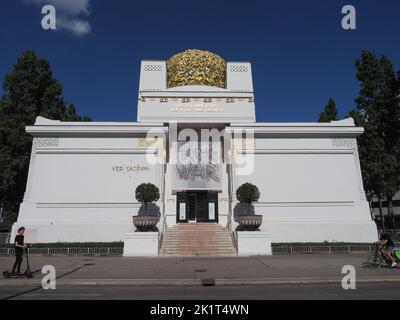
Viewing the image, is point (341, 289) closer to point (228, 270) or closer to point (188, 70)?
point (228, 270)

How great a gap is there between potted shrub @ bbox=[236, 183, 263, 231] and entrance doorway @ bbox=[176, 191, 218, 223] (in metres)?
3.08

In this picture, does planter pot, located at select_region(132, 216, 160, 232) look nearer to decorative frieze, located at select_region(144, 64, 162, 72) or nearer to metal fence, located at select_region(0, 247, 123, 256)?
metal fence, located at select_region(0, 247, 123, 256)

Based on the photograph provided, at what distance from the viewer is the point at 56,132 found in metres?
20.0

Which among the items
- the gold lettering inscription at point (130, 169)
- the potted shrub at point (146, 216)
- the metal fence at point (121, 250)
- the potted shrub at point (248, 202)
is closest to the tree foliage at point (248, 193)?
the potted shrub at point (248, 202)

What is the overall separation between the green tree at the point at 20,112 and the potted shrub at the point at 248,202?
54.3ft

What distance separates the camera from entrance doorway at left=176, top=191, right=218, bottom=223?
68.8 ft

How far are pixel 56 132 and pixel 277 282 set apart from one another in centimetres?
1619

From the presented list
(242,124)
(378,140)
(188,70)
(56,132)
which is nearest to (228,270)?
(242,124)

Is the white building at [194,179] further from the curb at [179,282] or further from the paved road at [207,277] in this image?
the curb at [179,282]

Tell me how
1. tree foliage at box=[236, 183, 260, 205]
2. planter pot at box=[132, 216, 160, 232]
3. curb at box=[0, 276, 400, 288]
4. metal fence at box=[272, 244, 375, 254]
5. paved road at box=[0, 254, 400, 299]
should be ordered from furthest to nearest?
tree foliage at box=[236, 183, 260, 205], planter pot at box=[132, 216, 160, 232], metal fence at box=[272, 244, 375, 254], curb at box=[0, 276, 400, 288], paved road at box=[0, 254, 400, 299]

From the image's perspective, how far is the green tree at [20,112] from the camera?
24.0 m

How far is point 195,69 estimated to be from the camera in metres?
24.6

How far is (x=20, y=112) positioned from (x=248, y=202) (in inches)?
789

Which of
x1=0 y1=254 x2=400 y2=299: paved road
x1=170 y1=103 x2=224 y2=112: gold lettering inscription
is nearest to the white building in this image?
x1=170 y1=103 x2=224 y2=112: gold lettering inscription
